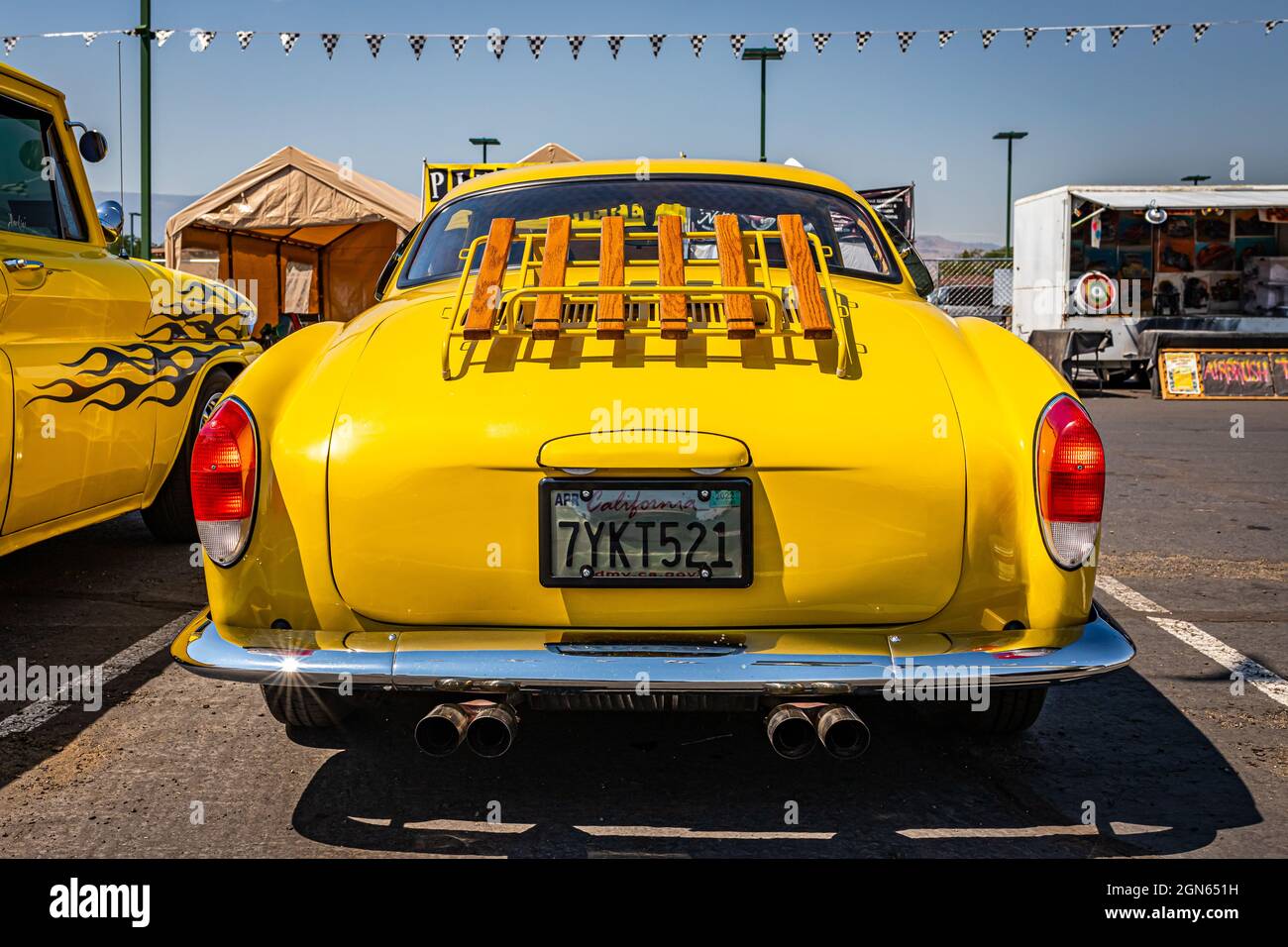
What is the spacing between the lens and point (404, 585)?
8.66 feet

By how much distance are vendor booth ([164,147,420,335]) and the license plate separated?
14452mm

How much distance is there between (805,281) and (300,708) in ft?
5.89

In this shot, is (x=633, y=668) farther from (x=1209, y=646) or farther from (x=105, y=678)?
(x=1209, y=646)

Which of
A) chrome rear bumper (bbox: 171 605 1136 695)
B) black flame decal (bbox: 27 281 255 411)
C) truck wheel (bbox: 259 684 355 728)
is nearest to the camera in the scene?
chrome rear bumper (bbox: 171 605 1136 695)

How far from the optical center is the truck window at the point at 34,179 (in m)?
4.61

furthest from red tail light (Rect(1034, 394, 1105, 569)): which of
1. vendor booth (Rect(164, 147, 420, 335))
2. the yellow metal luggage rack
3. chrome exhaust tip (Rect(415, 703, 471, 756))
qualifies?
vendor booth (Rect(164, 147, 420, 335))

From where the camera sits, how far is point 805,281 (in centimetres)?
314

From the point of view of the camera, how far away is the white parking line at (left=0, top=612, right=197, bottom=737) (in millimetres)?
3471

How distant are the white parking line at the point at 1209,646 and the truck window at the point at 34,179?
4.70 metres

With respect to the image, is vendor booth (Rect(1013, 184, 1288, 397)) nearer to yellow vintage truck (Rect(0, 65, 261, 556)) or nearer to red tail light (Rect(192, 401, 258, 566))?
yellow vintage truck (Rect(0, 65, 261, 556))

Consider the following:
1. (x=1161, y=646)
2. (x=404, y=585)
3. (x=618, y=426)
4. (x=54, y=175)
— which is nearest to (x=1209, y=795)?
(x=1161, y=646)

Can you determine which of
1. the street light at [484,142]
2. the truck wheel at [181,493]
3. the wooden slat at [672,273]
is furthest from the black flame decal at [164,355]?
the street light at [484,142]

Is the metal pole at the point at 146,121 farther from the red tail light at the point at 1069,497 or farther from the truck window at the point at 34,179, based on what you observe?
the red tail light at the point at 1069,497
